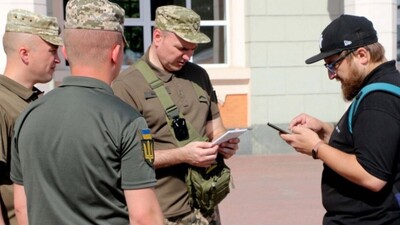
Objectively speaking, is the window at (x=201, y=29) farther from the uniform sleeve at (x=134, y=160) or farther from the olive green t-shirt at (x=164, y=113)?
the uniform sleeve at (x=134, y=160)

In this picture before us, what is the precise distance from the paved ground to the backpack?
4380 mm

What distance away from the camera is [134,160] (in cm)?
243

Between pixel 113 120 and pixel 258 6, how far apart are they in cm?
950

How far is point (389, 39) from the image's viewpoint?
11.3m

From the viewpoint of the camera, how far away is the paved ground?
770cm

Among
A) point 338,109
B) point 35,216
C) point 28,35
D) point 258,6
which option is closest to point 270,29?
point 258,6

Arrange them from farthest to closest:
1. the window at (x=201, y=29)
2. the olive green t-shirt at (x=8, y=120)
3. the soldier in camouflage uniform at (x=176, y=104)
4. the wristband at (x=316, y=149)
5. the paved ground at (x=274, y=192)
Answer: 1. the window at (x=201, y=29)
2. the paved ground at (x=274, y=192)
3. the soldier in camouflage uniform at (x=176, y=104)
4. the wristband at (x=316, y=149)
5. the olive green t-shirt at (x=8, y=120)

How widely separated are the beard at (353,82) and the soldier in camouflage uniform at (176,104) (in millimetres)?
840

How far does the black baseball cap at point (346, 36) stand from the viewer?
3.22m

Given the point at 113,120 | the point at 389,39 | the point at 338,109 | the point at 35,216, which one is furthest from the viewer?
the point at 338,109

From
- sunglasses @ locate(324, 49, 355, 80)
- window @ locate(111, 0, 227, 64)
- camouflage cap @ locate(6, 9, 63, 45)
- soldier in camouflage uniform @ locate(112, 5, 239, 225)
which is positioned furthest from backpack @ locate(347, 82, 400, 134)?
window @ locate(111, 0, 227, 64)

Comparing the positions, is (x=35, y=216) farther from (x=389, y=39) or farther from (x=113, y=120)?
(x=389, y=39)

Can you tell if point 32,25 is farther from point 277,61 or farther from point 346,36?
point 277,61

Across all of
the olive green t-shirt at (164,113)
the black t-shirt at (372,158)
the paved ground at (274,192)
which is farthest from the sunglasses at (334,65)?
the paved ground at (274,192)
